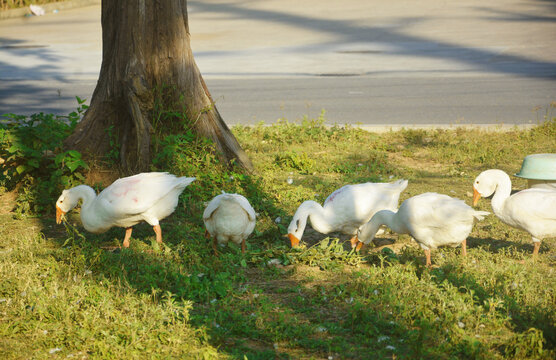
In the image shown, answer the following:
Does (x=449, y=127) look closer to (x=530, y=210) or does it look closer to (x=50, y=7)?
(x=530, y=210)

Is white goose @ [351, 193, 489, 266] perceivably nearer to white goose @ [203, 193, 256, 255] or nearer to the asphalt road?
white goose @ [203, 193, 256, 255]

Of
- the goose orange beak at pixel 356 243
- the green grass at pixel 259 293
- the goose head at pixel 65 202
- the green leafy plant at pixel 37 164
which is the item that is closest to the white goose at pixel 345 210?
the goose orange beak at pixel 356 243

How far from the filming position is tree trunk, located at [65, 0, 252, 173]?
7371mm

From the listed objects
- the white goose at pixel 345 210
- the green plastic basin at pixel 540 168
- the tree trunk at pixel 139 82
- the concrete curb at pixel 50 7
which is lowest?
the white goose at pixel 345 210

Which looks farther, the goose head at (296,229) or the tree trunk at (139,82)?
the tree trunk at (139,82)

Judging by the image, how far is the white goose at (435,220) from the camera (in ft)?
17.6

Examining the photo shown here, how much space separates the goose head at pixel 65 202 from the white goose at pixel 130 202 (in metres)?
0.09

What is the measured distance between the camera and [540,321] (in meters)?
4.10

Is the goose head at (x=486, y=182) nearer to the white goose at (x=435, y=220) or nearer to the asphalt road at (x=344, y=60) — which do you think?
the white goose at (x=435, y=220)

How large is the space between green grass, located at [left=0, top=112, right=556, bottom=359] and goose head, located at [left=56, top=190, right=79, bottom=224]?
30 centimetres

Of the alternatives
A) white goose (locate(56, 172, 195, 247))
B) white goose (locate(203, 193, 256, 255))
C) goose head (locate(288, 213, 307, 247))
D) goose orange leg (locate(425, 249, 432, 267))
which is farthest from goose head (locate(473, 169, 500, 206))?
white goose (locate(56, 172, 195, 247))

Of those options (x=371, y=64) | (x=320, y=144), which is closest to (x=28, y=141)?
(x=320, y=144)

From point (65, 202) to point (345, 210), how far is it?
115 inches

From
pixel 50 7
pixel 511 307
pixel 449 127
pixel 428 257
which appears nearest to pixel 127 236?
pixel 428 257
